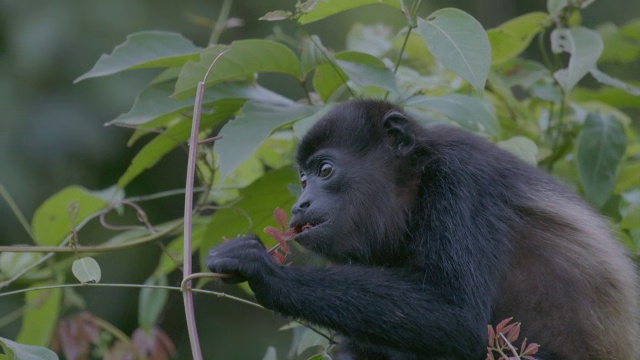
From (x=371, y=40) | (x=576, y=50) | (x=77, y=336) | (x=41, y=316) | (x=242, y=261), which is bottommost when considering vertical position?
(x=77, y=336)

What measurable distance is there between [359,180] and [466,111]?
1.49ft

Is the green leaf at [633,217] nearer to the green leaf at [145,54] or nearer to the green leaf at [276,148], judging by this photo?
the green leaf at [276,148]

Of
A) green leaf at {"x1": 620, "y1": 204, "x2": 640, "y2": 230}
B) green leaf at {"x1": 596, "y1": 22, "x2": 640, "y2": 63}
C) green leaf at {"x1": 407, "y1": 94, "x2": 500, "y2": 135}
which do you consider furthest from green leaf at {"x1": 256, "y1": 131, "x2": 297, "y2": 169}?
green leaf at {"x1": 596, "y1": 22, "x2": 640, "y2": 63}

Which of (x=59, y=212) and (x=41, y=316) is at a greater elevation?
(x=59, y=212)

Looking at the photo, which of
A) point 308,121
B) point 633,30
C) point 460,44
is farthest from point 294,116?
point 633,30

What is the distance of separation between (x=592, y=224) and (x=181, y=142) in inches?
60.2

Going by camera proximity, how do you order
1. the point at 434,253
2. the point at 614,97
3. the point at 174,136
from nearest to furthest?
the point at 434,253 → the point at 174,136 → the point at 614,97

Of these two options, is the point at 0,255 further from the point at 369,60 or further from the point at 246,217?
the point at 369,60

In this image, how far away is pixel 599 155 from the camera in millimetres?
4000

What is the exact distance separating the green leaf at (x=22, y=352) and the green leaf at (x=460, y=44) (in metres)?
1.48

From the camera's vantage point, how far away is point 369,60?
12.0 feet

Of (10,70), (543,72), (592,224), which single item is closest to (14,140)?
(10,70)

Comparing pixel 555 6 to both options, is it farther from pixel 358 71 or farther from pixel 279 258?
pixel 279 258

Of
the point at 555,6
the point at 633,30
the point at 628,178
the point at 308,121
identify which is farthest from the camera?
the point at 633,30
